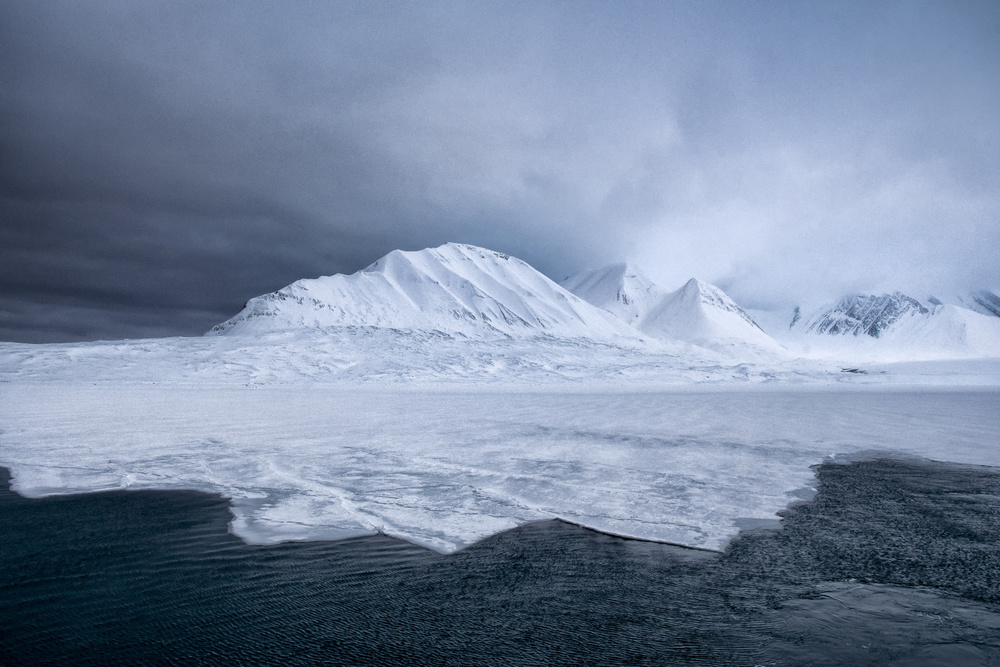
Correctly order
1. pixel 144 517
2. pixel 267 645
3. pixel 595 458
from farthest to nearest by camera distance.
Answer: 1. pixel 595 458
2. pixel 144 517
3. pixel 267 645

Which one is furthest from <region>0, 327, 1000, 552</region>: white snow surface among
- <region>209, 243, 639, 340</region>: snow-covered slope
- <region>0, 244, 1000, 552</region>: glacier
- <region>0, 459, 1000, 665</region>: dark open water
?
<region>209, 243, 639, 340</region>: snow-covered slope

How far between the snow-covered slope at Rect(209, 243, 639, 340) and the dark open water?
291 ft

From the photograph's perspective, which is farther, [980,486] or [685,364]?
[685,364]

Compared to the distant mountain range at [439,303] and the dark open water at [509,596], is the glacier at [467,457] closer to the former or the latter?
the dark open water at [509,596]

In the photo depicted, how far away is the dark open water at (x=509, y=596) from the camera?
376 cm

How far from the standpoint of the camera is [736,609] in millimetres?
4352

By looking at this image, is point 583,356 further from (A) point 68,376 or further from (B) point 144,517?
(B) point 144,517

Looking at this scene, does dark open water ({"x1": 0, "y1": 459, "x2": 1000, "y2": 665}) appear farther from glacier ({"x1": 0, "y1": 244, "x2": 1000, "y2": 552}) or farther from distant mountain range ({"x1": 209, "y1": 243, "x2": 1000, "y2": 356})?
distant mountain range ({"x1": 209, "y1": 243, "x2": 1000, "y2": 356})

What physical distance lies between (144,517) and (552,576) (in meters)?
5.34

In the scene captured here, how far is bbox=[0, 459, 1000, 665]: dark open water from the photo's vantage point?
376 cm

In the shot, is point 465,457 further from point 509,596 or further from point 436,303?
point 436,303

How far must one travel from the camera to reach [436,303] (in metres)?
127

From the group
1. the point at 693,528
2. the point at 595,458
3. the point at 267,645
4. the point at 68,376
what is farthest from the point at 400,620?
the point at 68,376

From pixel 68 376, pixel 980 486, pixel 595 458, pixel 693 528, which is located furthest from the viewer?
Result: pixel 68 376
